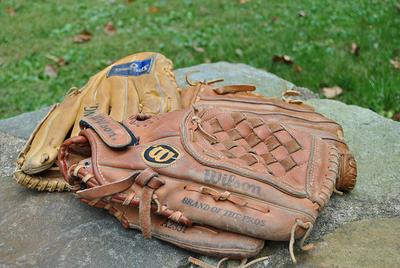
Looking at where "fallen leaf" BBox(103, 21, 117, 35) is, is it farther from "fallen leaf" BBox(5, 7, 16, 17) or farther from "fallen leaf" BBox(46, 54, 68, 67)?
"fallen leaf" BBox(5, 7, 16, 17)

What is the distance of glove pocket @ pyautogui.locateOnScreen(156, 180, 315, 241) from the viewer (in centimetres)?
179

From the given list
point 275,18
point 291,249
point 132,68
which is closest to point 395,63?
point 275,18

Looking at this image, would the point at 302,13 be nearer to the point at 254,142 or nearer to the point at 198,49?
the point at 198,49

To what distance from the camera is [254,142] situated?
211cm

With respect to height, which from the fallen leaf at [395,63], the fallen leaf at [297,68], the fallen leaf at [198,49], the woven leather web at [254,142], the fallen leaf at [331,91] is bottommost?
the fallen leaf at [198,49]

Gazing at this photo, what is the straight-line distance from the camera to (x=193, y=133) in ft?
6.73

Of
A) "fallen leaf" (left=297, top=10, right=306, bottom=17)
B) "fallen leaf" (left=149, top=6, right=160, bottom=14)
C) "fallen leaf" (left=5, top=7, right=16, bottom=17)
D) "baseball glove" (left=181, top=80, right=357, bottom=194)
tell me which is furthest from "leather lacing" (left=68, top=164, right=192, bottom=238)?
"fallen leaf" (left=5, top=7, right=16, bottom=17)

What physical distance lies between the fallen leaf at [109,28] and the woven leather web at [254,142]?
3405 mm

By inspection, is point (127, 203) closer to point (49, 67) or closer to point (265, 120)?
point (265, 120)

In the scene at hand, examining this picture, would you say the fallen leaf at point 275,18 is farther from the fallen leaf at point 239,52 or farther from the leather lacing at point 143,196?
the leather lacing at point 143,196

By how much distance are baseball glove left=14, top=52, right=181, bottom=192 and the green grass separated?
5.52 feet

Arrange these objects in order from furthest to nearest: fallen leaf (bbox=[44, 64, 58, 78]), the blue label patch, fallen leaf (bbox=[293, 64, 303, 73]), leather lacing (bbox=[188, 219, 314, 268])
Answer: fallen leaf (bbox=[44, 64, 58, 78]), fallen leaf (bbox=[293, 64, 303, 73]), the blue label patch, leather lacing (bbox=[188, 219, 314, 268])

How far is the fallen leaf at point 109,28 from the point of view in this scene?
5.33 metres

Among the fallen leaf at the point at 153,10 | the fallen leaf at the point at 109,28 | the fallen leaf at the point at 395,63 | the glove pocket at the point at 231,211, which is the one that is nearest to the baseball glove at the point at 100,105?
the glove pocket at the point at 231,211
